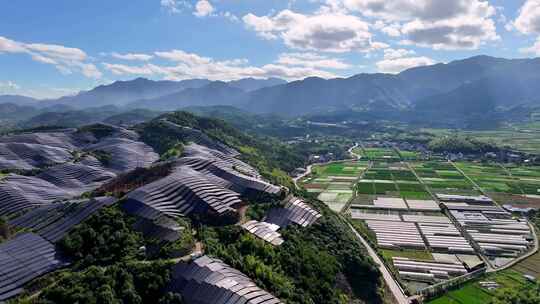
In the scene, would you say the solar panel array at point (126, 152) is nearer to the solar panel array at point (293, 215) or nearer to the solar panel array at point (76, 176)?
the solar panel array at point (76, 176)

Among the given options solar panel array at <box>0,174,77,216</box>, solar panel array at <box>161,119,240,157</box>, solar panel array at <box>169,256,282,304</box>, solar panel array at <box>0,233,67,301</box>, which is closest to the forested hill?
solar panel array at <box>161,119,240,157</box>

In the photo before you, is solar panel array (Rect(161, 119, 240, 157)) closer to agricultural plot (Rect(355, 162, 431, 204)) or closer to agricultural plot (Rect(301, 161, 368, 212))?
agricultural plot (Rect(301, 161, 368, 212))

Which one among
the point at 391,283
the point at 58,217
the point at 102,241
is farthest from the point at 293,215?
the point at 58,217

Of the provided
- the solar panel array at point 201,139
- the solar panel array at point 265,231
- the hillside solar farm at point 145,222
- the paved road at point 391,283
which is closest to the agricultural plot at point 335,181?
the solar panel array at point 201,139

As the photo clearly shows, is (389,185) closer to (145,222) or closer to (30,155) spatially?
(145,222)

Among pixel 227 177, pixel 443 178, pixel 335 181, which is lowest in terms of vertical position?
pixel 335 181

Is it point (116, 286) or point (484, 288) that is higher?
point (116, 286)

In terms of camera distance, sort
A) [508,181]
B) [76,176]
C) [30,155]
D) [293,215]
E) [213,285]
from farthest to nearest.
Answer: [508,181], [30,155], [76,176], [293,215], [213,285]

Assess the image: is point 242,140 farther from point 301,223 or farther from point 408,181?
point 301,223
